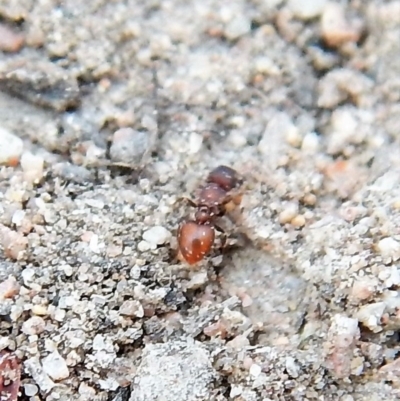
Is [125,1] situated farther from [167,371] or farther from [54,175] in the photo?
[167,371]

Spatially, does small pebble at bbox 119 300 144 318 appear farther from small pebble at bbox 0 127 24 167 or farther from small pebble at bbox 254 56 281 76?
small pebble at bbox 254 56 281 76

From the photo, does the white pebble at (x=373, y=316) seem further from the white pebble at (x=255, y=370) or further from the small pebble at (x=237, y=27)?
the small pebble at (x=237, y=27)

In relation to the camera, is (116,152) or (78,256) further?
(116,152)

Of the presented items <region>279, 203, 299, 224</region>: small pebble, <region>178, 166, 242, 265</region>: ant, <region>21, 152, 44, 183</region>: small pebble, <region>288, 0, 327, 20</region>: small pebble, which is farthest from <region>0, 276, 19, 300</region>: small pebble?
<region>288, 0, 327, 20</region>: small pebble

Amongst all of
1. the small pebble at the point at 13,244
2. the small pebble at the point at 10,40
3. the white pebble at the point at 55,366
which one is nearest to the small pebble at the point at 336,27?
the small pebble at the point at 10,40

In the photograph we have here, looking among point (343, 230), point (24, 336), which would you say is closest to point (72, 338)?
point (24, 336)
